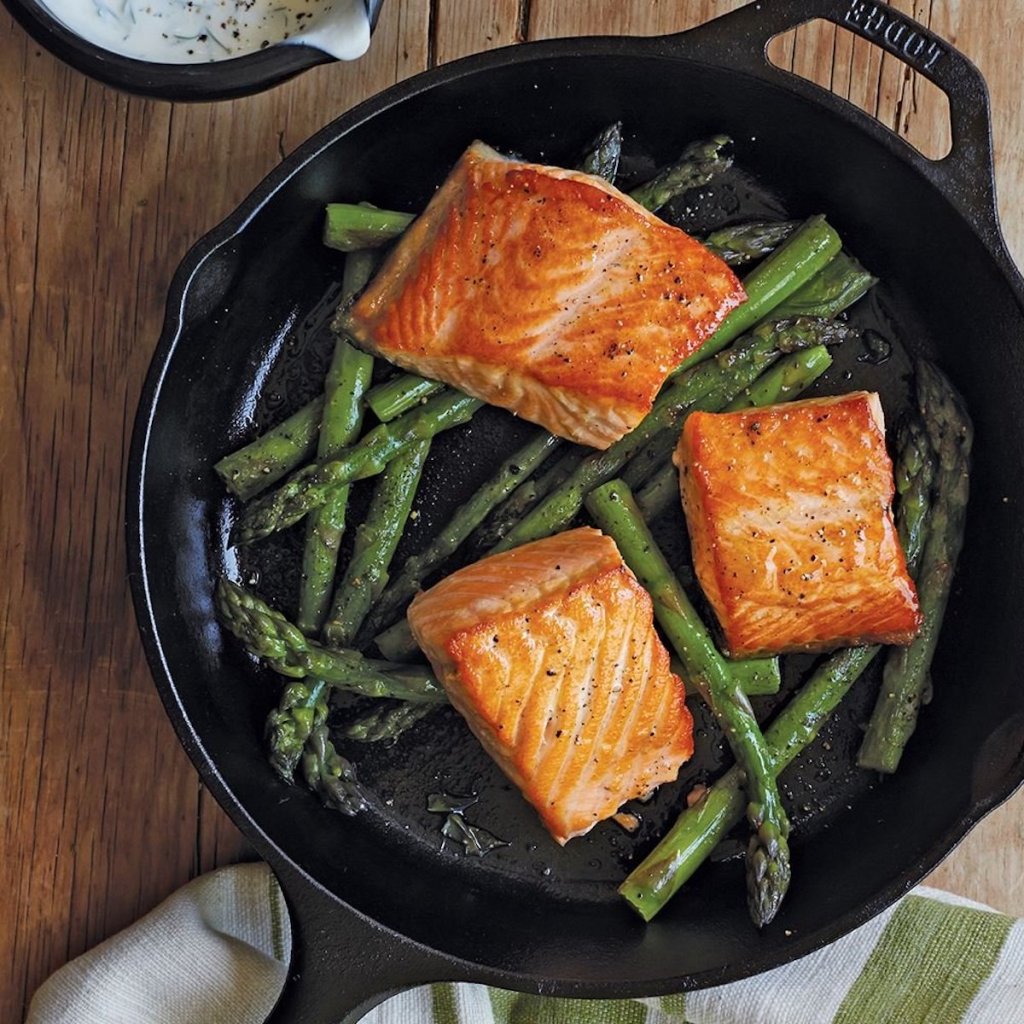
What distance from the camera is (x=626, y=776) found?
3.90 m

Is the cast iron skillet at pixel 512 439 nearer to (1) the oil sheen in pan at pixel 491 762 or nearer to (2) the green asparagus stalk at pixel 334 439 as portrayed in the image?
(1) the oil sheen in pan at pixel 491 762

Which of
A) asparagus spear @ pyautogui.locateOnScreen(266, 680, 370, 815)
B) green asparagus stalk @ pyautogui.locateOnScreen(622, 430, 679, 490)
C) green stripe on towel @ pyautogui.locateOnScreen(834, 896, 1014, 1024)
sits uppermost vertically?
green asparagus stalk @ pyautogui.locateOnScreen(622, 430, 679, 490)

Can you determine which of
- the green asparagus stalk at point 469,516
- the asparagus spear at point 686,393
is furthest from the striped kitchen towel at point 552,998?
the asparagus spear at point 686,393

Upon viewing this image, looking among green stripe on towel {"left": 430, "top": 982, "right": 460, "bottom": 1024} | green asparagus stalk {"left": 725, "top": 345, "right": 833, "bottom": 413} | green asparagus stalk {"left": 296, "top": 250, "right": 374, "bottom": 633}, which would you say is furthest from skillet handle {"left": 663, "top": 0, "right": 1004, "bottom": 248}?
green stripe on towel {"left": 430, "top": 982, "right": 460, "bottom": 1024}

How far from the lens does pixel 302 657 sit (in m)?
3.90

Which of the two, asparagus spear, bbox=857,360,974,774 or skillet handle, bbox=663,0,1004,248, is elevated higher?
skillet handle, bbox=663,0,1004,248

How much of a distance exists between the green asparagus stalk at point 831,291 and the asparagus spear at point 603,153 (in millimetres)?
722

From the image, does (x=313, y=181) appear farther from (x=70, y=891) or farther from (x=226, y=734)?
(x=70, y=891)

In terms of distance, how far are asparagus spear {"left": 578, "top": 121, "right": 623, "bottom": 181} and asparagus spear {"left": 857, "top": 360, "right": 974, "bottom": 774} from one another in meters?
1.23

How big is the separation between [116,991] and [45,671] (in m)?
1.06

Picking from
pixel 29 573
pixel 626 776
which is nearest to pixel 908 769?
pixel 626 776

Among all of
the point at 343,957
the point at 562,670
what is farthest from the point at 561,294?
the point at 343,957

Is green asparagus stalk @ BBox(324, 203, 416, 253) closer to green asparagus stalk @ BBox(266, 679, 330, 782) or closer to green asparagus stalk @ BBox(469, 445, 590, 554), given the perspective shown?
green asparagus stalk @ BBox(469, 445, 590, 554)

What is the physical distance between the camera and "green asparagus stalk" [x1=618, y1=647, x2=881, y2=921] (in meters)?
4.01
